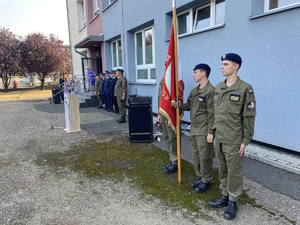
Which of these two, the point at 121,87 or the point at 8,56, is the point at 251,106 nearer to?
the point at 121,87

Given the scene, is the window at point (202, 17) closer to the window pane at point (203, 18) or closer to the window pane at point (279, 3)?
the window pane at point (203, 18)

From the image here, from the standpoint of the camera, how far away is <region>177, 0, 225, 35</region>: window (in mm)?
5887

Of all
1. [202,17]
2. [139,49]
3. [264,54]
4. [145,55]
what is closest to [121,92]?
[145,55]

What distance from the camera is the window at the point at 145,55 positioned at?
30.1ft

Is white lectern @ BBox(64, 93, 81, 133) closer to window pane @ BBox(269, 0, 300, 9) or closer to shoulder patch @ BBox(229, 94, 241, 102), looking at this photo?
shoulder patch @ BBox(229, 94, 241, 102)

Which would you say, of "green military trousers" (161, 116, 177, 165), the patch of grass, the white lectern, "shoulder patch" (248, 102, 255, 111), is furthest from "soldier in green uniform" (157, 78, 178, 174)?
the white lectern

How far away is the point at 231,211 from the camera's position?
2791 mm

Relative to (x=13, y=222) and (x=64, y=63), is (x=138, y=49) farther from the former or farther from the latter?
(x=64, y=63)

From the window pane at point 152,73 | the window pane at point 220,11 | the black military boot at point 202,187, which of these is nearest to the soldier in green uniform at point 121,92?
the window pane at point 152,73

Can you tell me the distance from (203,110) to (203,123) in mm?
179

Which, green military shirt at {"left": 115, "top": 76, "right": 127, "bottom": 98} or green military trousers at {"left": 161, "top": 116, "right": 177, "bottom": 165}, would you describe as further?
green military shirt at {"left": 115, "top": 76, "right": 127, "bottom": 98}

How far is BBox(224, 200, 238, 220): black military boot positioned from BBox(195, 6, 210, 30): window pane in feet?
15.9

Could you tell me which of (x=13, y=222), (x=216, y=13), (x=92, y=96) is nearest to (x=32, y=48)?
(x=92, y=96)

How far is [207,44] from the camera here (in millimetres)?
5961
